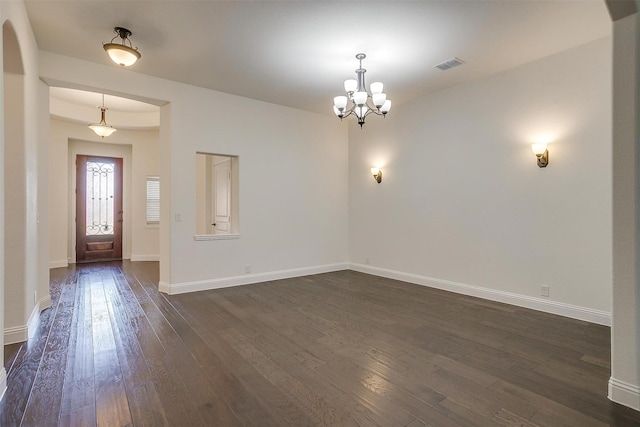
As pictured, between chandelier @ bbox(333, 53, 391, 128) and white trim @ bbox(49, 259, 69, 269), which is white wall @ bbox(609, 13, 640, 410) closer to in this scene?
chandelier @ bbox(333, 53, 391, 128)

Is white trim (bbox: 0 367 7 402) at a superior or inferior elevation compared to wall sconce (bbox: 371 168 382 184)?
inferior

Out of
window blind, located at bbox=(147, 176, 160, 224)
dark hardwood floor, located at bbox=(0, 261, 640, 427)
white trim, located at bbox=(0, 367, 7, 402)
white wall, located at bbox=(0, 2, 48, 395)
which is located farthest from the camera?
window blind, located at bbox=(147, 176, 160, 224)

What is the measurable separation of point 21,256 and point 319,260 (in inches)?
176

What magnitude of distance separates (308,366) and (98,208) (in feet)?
25.5

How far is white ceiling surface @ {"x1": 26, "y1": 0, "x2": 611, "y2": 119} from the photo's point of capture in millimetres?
3025

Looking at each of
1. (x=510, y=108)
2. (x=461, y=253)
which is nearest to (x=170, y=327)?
(x=461, y=253)

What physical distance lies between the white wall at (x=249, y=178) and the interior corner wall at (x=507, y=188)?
1.01 metres

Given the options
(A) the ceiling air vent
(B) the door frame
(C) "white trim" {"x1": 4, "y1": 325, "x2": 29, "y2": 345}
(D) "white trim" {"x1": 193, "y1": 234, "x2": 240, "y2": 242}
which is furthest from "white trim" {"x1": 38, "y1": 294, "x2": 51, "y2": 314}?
(A) the ceiling air vent

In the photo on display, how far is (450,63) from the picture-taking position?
13.6 feet

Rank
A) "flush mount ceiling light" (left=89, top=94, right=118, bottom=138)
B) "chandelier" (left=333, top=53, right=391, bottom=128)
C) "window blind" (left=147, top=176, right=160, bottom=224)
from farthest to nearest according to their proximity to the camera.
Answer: "window blind" (left=147, top=176, right=160, bottom=224)
"flush mount ceiling light" (left=89, top=94, right=118, bottom=138)
"chandelier" (left=333, top=53, right=391, bottom=128)

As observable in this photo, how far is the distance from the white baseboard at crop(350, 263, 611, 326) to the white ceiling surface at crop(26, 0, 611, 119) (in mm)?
3043

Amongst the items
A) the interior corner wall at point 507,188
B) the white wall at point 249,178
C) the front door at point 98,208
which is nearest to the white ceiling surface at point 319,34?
the white wall at point 249,178

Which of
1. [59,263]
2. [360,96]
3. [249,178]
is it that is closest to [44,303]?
[249,178]

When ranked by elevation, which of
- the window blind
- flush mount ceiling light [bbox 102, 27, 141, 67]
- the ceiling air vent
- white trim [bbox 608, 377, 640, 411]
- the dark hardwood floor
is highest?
the ceiling air vent
